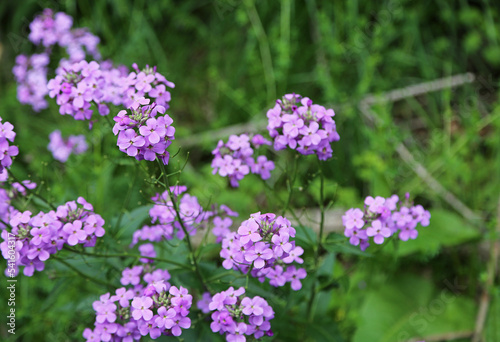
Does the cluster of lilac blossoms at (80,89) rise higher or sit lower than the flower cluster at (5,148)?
higher

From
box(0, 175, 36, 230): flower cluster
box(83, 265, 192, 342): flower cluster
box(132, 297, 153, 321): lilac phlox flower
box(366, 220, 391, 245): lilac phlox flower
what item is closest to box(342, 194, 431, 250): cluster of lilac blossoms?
box(366, 220, 391, 245): lilac phlox flower

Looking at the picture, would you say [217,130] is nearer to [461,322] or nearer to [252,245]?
[461,322]

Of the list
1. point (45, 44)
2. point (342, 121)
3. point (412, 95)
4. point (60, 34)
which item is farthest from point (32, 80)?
point (412, 95)

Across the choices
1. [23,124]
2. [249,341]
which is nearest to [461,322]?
[249,341]

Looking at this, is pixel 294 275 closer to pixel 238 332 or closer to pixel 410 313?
pixel 238 332

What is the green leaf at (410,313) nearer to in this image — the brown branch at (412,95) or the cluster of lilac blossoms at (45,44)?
the brown branch at (412,95)

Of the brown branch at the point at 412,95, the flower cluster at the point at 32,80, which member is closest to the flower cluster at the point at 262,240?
the brown branch at the point at 412,95
